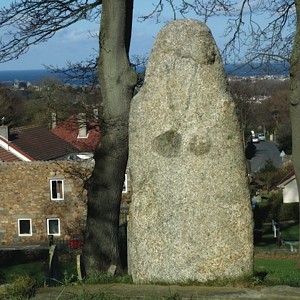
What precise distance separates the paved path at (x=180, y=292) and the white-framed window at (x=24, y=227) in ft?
103

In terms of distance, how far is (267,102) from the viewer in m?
85.2

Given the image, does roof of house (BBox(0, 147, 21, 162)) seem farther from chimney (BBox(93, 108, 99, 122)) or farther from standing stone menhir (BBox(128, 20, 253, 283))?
standing stone menhir (BBox(128, 20, 253, 283))

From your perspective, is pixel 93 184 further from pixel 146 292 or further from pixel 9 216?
pixel 9 216

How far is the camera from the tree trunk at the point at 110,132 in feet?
38.9

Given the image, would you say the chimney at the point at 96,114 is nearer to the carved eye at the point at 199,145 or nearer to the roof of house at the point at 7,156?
the carved eye at the point at 199,145

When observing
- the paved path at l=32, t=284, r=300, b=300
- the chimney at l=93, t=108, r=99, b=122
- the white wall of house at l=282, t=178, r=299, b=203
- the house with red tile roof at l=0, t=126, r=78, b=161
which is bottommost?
the paved path at l=32, t=284, r=300, b=300

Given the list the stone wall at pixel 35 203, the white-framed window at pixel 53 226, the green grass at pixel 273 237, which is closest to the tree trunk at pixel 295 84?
the green grass at pixel 273 237

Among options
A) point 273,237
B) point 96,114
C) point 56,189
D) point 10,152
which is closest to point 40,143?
point 10,152

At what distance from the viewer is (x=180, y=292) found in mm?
6801

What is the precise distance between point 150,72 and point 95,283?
2134 mm

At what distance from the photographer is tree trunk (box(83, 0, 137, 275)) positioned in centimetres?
1186

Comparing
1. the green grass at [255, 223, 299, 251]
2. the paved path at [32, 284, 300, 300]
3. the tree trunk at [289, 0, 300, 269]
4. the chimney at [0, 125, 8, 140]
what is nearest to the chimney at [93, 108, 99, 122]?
the tree trunk at [289, 0, 300, 269]

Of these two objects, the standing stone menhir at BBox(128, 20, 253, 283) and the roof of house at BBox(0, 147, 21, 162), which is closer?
the standing stone menhir at BBox(128, 20, 253, 283)

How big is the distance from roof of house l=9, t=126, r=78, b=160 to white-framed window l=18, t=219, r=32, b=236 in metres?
7.03
